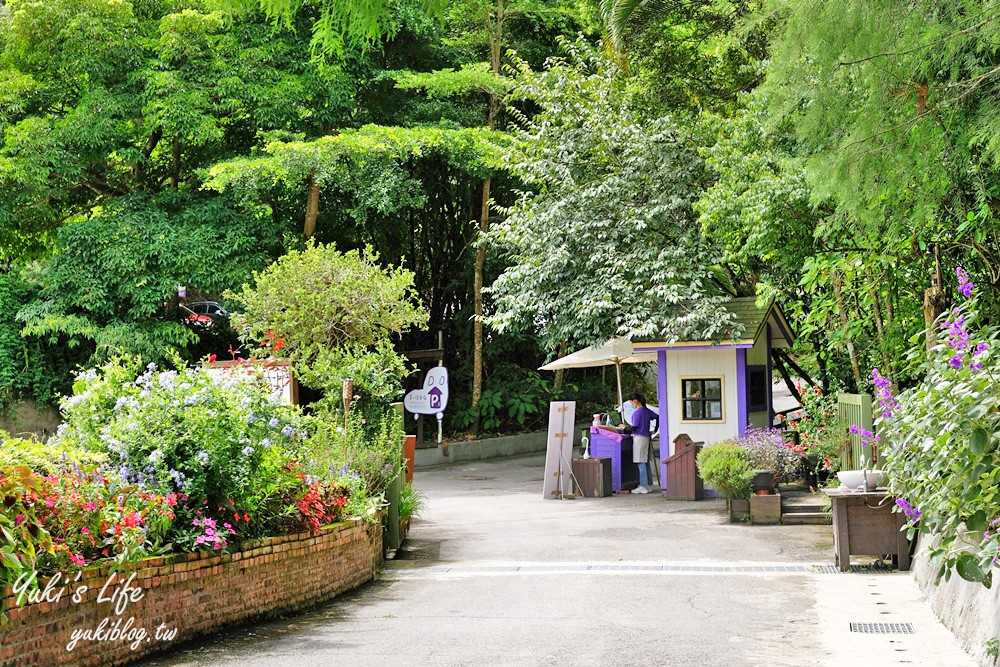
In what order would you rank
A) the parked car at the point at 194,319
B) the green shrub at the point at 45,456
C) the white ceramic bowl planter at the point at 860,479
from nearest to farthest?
the green shrub at the point at 45,456, the white ceramic bowl planter at the point at 860,479, the parked car at the point at 194,319

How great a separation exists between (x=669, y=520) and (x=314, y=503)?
20.3ft

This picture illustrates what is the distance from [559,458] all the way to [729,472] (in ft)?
13.6

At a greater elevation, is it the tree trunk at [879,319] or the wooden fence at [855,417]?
the tree trunk at [879,319]

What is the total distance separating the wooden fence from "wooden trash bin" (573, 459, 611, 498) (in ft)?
13.4

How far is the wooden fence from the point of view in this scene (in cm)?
1209

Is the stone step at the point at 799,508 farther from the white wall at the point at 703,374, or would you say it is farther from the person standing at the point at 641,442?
the person standing at the point at 641,442

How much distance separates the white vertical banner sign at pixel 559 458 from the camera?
649 inches

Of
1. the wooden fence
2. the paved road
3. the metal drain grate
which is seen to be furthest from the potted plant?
the metal drain grate

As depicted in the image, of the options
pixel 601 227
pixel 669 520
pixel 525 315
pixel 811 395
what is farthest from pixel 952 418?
pixel 525 315

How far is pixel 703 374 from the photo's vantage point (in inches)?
682

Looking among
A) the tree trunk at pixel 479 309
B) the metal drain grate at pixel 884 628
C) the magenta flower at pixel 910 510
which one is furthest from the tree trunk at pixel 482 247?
the magenta flower at pixel 910 510

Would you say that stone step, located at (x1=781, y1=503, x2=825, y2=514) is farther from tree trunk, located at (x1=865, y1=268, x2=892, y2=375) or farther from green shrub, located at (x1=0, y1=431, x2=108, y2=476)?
green shrub, located at (x1=0, y1=431, x2=108, y2=476)

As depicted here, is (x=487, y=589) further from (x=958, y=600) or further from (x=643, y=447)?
(x=643, y=447)

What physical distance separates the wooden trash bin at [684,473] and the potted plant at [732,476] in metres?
2.45
